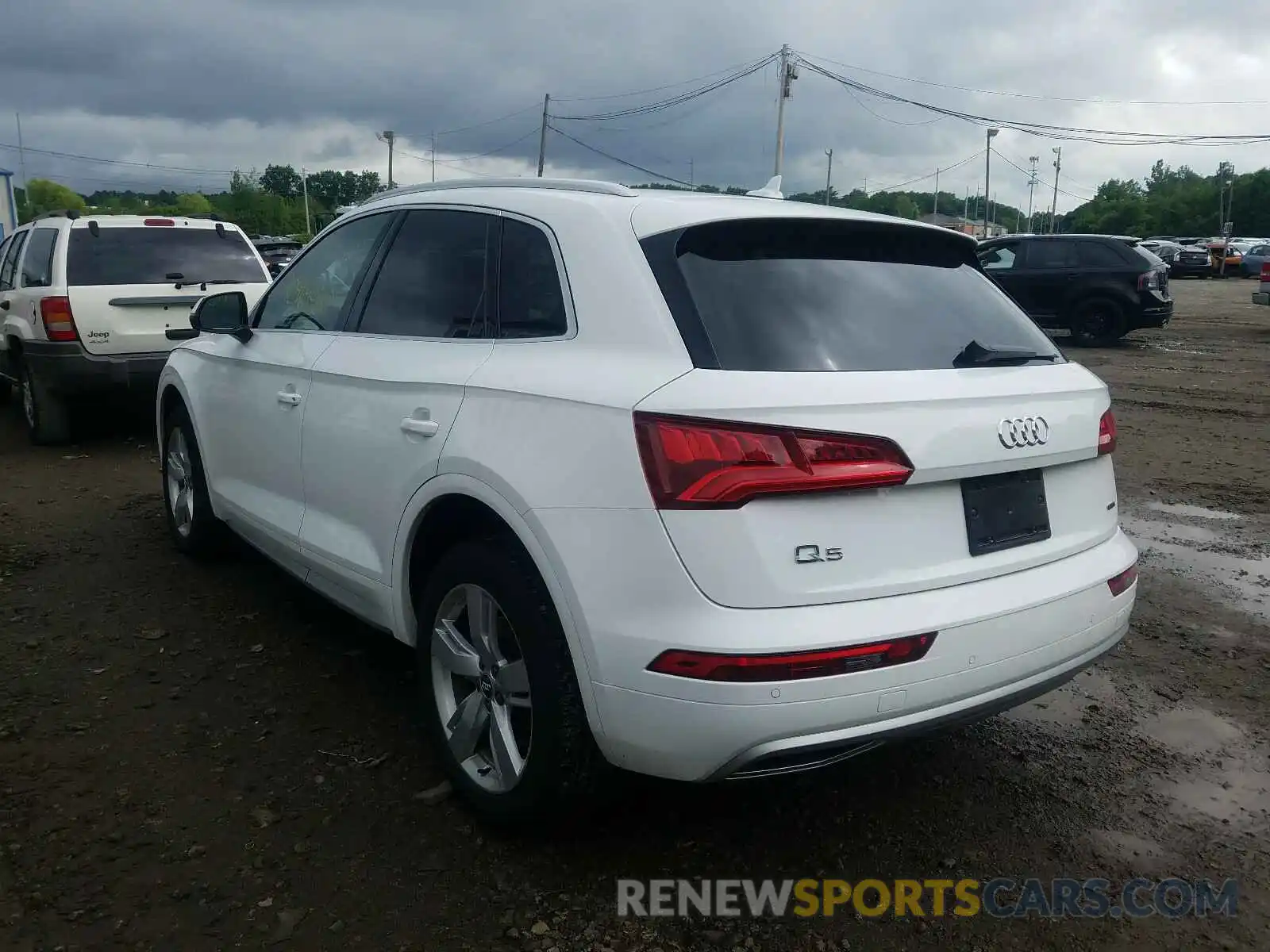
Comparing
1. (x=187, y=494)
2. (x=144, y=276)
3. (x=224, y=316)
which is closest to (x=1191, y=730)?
(x=224, y=316)

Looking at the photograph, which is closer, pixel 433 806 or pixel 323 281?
pixel 433 806

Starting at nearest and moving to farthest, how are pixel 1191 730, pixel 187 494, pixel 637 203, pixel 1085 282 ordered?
pixel 637 203 < pixel 1191 730 < pixel 187 494 < pixel 1085 282

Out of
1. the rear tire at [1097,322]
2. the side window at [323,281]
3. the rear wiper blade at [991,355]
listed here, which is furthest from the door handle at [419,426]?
the rear tire at [1097,322]

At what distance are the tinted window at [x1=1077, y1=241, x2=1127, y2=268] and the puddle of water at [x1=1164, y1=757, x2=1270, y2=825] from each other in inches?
565

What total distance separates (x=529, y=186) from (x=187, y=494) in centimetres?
309

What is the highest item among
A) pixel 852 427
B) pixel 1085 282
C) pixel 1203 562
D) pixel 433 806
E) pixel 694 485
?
pixel 1085 282

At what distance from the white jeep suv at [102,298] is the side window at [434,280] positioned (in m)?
4.63

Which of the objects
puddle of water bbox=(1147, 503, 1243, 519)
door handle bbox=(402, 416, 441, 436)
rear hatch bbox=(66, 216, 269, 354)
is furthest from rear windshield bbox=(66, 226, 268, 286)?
puddle of water bbox=(1147, 503, 1243, 519)

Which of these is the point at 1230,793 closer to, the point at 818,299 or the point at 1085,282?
the point at 818,299

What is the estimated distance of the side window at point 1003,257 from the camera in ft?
55.1

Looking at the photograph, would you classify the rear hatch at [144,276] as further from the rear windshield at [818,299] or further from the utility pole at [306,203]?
the utility pole at [306,203]

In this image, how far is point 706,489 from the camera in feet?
7.55

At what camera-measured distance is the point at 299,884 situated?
2.74 metres

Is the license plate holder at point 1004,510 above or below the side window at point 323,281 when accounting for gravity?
below
